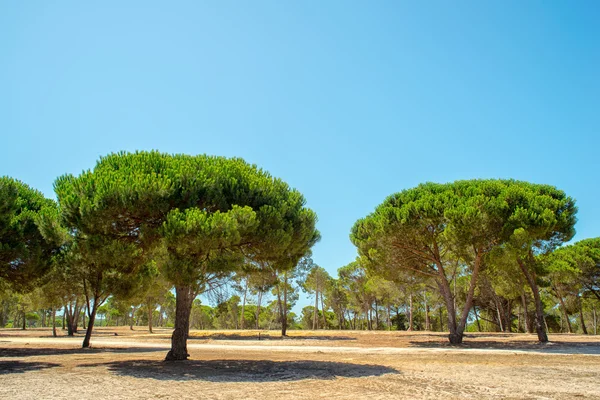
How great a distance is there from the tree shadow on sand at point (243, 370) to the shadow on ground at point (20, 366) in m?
1.73

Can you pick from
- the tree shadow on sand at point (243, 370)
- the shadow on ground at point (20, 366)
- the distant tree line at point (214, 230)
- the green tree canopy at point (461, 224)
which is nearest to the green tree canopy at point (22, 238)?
the distant tree line at point (214, 230)

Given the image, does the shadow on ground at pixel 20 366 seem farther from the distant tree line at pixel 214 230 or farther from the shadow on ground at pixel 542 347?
the shadow on ground at pixel 542 347

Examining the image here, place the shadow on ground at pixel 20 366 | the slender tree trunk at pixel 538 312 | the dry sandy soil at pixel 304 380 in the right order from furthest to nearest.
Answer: the slender tree trunk at pixel 538 312 < the shadow on ground at pixel 20 366 < the dry sandy soil at pixel 304 380

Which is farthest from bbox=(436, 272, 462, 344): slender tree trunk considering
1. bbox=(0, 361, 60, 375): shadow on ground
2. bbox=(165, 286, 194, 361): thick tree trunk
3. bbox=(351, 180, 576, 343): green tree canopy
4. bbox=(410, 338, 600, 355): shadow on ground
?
bbox=(0, 361, 60, 375): shadow on ground

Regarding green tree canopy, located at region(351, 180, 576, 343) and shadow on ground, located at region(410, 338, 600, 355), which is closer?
shadow on ground, located at region(410, 338, 600, 355)

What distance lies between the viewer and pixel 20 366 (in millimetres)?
14703

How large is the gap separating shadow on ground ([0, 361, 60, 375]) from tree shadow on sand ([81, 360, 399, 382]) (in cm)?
173

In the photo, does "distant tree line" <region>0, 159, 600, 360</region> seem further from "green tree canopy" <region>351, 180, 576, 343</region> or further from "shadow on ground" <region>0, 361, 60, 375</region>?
"shadow on ground" <region>0, 361, 60, 375</region>

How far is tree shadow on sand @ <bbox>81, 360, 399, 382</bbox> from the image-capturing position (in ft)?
37.8

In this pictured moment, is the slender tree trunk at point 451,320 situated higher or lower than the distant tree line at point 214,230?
lower

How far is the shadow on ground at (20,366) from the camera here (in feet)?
43.3

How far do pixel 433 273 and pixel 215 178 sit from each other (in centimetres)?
1913

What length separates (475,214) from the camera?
72.6 ft

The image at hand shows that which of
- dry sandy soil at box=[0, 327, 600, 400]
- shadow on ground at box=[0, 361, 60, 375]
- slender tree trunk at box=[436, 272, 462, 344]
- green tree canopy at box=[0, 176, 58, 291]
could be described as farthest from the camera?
slender tree trunk at box=[436, 272, 462, 344]
